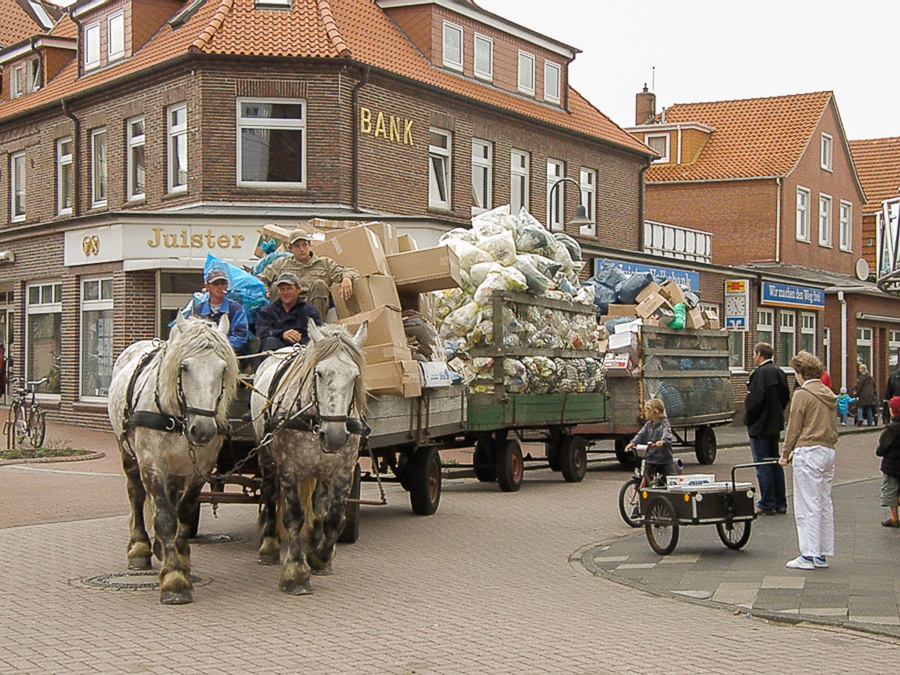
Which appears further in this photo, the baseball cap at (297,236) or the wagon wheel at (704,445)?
the wagon wheel at (704,445)

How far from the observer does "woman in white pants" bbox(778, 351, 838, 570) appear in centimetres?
962

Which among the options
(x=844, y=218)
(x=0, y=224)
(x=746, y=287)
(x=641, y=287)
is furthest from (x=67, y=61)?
(x=844, y=218)

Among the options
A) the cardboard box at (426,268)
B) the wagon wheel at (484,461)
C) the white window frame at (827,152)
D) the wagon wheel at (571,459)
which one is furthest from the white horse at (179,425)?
the white window frame at (827,152)

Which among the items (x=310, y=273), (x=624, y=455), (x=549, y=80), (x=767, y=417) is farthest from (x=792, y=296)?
(x=310, y=273)

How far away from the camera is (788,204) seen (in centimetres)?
4322

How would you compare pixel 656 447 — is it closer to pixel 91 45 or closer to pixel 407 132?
pixel 407 132

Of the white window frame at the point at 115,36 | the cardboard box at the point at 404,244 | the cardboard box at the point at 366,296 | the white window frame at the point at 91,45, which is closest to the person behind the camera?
the cardboard box at the point at 366,296

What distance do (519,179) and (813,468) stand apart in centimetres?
2004

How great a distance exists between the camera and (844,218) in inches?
1881

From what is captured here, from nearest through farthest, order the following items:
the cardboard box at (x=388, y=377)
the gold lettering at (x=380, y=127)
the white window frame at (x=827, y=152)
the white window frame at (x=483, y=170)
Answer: the cardboard box at (x=388, y=377), the gold lettering at (x=380, y=127), the white window frame at (x=483, y=170), the white window frame at (x=827, y=152)

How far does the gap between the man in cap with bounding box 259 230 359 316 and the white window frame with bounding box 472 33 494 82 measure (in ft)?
59.8

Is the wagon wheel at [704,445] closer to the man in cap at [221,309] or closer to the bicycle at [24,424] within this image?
the bicycle at [24,424]

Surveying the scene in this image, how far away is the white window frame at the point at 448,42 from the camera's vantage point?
2738 centimetres

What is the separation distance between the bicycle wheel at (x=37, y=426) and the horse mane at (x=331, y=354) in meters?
13.1
